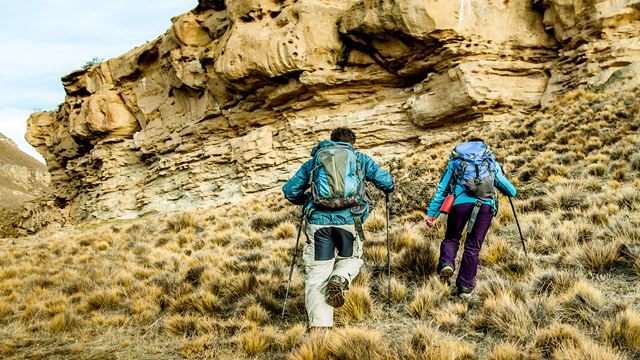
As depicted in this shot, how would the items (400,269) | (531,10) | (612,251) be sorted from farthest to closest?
(531,10) → (400,269) → (612,251)

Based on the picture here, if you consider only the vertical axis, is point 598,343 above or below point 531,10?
below

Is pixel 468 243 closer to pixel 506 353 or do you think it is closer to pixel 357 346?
pixel 506 353

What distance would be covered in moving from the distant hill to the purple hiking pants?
88556 millimetres

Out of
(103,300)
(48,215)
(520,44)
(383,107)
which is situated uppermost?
(520,44)

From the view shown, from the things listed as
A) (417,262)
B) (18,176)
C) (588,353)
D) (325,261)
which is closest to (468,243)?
(417,262)

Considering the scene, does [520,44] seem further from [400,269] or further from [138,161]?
[138,161]

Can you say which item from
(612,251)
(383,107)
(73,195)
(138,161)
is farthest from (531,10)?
(73,195)

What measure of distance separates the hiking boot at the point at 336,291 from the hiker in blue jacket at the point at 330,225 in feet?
0.12

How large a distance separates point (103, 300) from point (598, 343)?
20.9ft

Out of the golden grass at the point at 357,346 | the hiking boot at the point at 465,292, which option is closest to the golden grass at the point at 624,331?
the hiking boot at the point at 465,292

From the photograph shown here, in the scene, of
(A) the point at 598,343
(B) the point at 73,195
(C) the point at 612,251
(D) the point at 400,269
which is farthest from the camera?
(B) the point at 73,195

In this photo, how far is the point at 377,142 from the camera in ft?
70.0

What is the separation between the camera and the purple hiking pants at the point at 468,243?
14.7 feet

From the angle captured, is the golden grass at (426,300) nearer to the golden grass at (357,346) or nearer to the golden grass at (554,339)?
the golden grass at (357,346)
